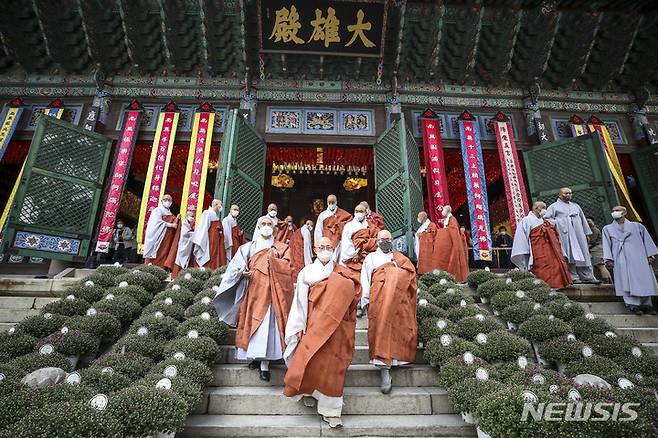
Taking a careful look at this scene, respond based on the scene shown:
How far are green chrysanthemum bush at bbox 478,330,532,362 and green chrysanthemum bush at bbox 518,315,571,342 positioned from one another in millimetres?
416

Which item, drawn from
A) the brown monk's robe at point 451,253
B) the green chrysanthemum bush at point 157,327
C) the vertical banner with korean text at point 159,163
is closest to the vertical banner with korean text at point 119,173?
the vertical banner with korean text at point 159,163

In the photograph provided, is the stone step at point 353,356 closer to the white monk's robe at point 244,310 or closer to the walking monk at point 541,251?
the white monk's robe at point 244,310

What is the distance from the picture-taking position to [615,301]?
5.89m

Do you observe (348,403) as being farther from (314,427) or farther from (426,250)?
(426,250)

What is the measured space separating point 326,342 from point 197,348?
1.28m

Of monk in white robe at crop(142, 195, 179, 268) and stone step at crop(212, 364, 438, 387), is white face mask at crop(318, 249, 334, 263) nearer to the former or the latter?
stone step at crop(212, 364, 438, 387)

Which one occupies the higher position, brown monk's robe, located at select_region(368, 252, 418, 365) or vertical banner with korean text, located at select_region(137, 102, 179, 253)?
vertical banner with korean text, located at select_region(137, 102, 179, 253)

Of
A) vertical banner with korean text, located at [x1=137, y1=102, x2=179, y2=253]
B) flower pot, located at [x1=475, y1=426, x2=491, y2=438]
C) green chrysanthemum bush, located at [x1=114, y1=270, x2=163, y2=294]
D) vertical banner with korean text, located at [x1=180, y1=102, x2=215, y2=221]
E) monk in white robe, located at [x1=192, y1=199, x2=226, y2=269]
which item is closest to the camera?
flower pot, located at [x1=475, y1=426, x2=491, y2=438]

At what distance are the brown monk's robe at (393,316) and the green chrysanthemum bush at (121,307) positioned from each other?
2943 millimetres

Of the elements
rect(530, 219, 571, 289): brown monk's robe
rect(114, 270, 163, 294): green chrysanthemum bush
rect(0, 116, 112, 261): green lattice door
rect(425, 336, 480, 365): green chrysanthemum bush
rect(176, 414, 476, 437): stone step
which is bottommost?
rect(176, 414, 476, 437): stone step

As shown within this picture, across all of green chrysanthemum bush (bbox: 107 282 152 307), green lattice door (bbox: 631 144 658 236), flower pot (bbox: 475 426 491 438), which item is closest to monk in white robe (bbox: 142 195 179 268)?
green chrysanthemum bush (bbox: 107 282 152 307)

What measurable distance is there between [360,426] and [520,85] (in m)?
10.5

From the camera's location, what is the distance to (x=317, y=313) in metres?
3.43

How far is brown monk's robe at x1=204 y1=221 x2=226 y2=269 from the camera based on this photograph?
693 centimetres
